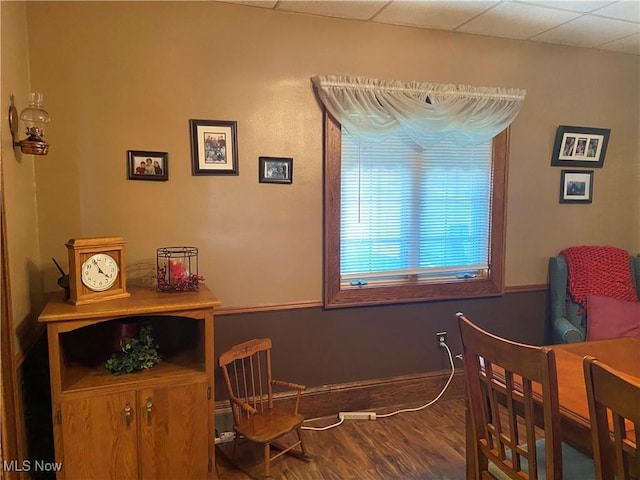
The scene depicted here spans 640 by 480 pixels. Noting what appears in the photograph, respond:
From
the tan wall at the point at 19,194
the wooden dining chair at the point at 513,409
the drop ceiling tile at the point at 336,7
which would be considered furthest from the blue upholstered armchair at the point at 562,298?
the tan wall at the point at 19,194

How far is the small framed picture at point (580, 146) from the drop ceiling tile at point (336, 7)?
1669 mm

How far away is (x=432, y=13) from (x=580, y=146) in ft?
5.14

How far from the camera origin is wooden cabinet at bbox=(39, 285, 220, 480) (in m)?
1.94

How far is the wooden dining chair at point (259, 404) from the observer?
2299 mm

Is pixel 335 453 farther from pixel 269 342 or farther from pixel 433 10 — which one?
pixel 433 10

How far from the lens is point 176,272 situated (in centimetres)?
234

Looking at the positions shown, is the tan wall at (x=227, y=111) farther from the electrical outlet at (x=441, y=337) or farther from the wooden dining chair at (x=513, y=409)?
the wooden dining chair at (x=513, y=409)

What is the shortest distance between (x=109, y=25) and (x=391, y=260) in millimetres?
2135

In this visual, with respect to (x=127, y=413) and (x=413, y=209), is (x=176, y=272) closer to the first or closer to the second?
(x=127, y=413)

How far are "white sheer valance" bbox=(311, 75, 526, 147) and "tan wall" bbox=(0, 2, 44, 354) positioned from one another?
1.51m

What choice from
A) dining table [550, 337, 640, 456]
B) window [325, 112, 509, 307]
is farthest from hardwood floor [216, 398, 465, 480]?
dining table [550, 337, 640, 456]

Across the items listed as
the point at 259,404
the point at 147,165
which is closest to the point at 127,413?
the point at 259,404

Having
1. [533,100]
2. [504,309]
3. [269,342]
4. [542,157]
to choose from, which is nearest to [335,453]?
[269,342]

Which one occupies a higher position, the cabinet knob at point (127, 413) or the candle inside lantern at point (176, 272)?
the candle inside lantern at point (176, 272)
